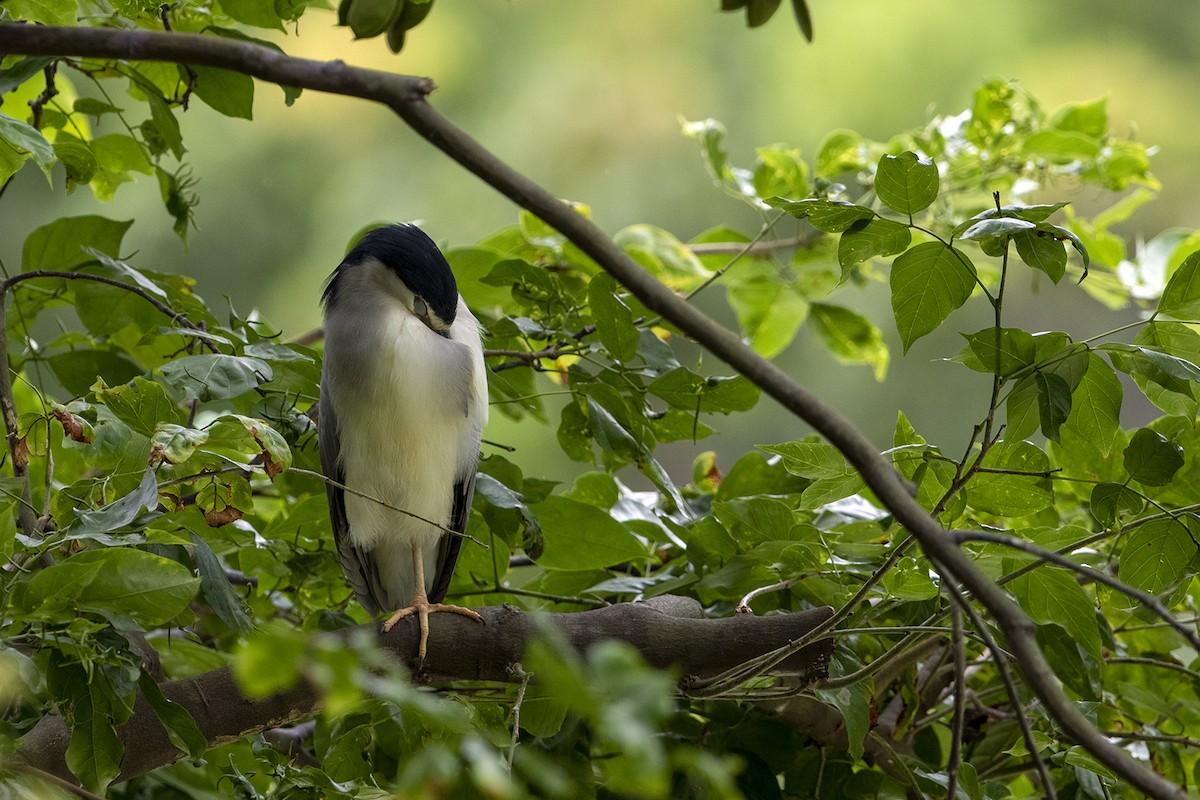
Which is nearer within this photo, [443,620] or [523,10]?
[443,620]

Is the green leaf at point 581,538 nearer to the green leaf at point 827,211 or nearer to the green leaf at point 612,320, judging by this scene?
the green leaf at point 612,320

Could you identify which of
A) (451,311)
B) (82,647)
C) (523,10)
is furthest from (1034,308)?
(82,647)

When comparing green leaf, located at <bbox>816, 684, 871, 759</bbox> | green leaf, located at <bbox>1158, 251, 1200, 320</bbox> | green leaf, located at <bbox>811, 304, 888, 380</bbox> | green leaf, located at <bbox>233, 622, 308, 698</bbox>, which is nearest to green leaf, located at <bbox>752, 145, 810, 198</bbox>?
green leaf, located at <bbox>811, 304, 888, 380</bbox>

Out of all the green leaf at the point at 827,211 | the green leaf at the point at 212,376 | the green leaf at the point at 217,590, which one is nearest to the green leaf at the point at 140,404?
the green leaf at the point at 212,376

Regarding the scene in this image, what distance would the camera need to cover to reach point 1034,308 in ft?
14.7

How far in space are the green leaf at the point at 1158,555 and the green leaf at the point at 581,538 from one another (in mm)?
491

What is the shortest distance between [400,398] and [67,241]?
0.45 metres

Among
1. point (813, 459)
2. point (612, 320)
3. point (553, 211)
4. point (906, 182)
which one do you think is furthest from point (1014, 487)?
point (553, 211)

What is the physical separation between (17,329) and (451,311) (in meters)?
0.55

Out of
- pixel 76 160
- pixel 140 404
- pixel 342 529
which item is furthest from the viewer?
pixel 342 529

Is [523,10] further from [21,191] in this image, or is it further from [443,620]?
[443,620]

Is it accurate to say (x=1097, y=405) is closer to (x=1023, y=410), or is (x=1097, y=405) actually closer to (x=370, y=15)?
(x=1023, y=410)

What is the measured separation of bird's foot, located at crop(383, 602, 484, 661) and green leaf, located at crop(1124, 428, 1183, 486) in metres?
0.63

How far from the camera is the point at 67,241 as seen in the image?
4.19 ft
